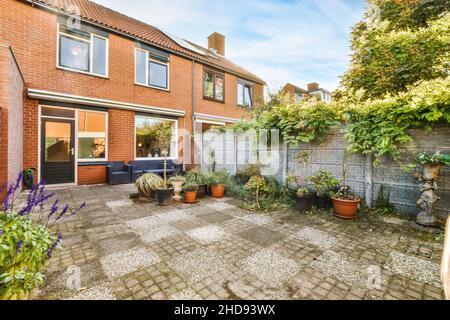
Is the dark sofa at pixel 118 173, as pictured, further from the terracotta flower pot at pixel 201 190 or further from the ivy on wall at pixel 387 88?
the ivy on wall at pixel 387 88

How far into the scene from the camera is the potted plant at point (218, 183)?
644 centimetres

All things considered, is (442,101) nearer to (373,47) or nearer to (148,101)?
(373,47)

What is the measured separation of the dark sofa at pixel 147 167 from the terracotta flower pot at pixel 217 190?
2.73 metres

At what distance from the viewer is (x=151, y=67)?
9688mm

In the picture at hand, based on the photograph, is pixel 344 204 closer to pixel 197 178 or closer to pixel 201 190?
pixel 201 190

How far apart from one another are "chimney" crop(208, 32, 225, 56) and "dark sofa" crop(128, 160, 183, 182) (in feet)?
35.3

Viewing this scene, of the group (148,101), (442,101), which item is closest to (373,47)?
(442,101)

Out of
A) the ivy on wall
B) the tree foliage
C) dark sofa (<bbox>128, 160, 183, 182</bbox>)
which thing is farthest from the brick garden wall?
dark sofa (<bbox>128, 160, 183, 182</bbox>)

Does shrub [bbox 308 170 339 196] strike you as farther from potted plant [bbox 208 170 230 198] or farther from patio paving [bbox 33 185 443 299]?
potted plant [bbox 208 170 230 198]

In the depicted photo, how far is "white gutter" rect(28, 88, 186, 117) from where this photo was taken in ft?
22.4

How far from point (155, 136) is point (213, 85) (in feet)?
16.0

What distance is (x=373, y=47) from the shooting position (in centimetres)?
784

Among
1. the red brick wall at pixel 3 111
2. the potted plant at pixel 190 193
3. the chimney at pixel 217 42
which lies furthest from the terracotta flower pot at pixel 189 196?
the chimney at pixel 217 42
